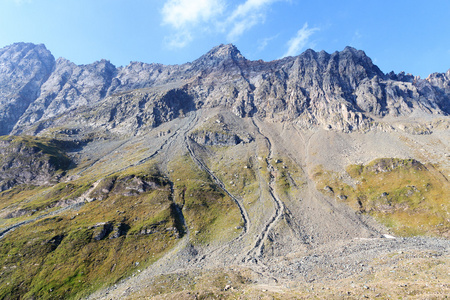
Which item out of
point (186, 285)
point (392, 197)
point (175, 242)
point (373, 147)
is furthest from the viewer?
point (373, 147)

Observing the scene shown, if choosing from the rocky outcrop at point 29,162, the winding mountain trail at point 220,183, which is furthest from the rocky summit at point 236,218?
the rocky outcrop at point 29,162

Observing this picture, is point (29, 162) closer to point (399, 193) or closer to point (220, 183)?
point (220, 183)

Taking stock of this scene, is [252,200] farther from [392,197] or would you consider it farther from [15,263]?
[15,263]

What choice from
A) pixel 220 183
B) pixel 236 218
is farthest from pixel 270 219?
pixel 220 183

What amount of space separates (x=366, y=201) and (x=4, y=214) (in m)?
170

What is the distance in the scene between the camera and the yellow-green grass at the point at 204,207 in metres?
84.6

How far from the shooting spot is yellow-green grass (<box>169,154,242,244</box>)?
278 ft

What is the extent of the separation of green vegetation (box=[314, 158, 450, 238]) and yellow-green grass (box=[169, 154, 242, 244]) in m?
54.0

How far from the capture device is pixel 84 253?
6888 centimetres

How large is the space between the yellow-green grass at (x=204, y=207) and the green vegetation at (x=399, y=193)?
53993 mm

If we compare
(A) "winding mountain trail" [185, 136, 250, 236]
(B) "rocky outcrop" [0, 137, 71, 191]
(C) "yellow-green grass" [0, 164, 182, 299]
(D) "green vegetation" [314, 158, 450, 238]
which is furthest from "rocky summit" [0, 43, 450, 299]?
(B) "rocky outcrop" [0, 137, 71, 191]

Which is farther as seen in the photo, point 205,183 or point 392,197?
point 205,183

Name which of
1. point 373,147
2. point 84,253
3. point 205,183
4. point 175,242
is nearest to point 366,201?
point 373,147

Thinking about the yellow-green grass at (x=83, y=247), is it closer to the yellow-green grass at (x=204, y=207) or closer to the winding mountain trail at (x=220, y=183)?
the yellow-green grass at (x=204, y=207)
